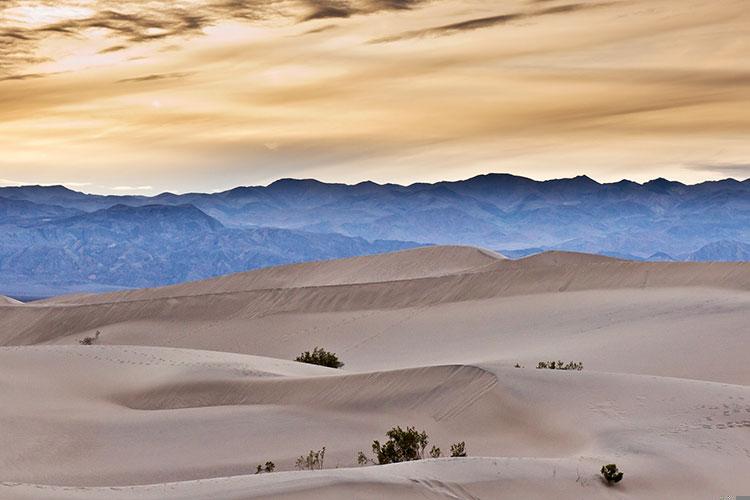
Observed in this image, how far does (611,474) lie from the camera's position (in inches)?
540

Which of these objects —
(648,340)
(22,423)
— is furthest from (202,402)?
(648,340)

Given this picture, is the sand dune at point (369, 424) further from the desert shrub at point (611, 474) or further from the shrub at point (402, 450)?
the shrub at point (402, 450)

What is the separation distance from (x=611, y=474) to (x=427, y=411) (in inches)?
286

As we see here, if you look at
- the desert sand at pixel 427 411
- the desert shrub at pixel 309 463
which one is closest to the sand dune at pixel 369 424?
the desert sand at pixel 427 411

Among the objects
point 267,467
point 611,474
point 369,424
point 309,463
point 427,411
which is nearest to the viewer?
point 611,474

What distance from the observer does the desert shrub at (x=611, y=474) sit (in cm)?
1367

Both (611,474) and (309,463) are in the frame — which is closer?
(611,474)

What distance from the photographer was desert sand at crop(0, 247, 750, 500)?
43.3 ft

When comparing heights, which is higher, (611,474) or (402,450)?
(402,450)

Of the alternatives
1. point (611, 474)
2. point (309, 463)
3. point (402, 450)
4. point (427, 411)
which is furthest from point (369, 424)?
point (611, 474)

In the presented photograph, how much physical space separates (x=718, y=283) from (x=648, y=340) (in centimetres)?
→ 1532

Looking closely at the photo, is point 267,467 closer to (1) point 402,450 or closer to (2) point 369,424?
(1) point 402,450

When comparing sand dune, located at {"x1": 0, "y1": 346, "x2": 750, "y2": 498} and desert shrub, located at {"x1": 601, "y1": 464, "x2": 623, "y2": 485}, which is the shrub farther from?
desert shrub, located at {"x1": 601, "y1": 464, "x2": 623, "y2": 485}

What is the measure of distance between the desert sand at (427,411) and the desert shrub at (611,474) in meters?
0.11
